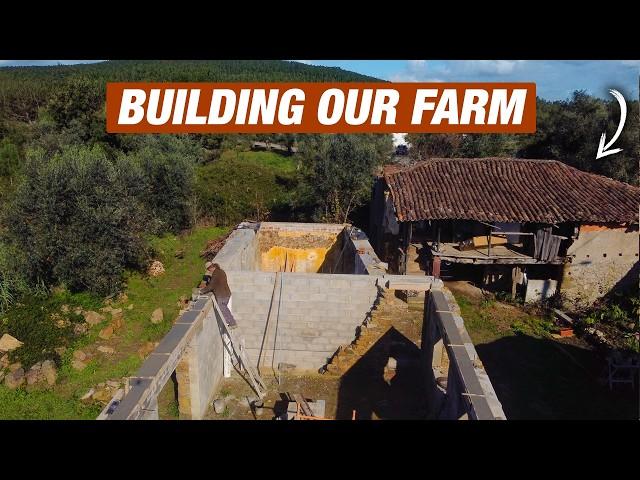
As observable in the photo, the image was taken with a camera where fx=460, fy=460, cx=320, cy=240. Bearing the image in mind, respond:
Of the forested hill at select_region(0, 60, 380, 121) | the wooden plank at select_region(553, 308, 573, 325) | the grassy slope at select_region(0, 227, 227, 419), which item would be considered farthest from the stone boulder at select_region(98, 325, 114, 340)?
the forested hill at select_region(0, 60, 380, 121)

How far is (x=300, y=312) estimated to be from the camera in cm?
1100

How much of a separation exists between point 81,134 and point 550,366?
92.5ft

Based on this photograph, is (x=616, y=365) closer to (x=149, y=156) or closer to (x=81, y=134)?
(x=149, y=156)

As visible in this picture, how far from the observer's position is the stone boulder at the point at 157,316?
1395 cm

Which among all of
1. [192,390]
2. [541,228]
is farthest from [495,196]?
[192,390]

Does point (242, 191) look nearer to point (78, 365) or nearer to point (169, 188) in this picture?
point (169, 188)

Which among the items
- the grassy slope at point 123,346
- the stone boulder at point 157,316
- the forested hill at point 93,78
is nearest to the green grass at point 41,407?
the grassy slope at point 123,346

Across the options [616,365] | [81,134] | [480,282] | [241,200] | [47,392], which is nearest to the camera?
[47,392]

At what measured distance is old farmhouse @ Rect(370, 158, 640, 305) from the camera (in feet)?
52.4

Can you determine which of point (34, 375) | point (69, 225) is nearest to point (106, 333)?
point (34, 375)

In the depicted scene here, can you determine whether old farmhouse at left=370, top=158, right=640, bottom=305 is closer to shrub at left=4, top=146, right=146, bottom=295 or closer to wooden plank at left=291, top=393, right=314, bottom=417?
wooden plank at left=291, top=393, right=314, bottom=417

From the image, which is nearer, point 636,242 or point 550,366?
point 550,366

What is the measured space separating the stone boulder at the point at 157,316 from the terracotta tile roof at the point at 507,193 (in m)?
8.37

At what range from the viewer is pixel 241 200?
81.3 ft
